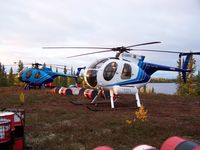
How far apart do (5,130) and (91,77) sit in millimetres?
10843

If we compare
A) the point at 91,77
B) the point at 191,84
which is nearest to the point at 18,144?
the point at 91,77

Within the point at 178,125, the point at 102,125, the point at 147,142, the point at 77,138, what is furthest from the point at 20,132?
the point at 178,125

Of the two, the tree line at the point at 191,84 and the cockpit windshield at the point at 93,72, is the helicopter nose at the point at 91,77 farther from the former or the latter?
the tree line at the point at 191,84

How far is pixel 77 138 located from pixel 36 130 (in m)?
1.88

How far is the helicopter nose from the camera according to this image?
16703 millimetres

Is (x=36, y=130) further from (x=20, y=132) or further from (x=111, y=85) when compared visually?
(x=111, y=85)

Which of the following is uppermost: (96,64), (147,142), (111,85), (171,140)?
(96,64)

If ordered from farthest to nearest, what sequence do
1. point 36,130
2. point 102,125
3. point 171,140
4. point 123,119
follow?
1. point 123,119
2. point 102,125
3. point 36,130
4. point 171,140

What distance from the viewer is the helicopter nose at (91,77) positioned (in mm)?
16703

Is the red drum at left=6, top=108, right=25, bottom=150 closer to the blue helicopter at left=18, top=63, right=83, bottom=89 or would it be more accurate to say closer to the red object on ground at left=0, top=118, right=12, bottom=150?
the red object on ground at left=0, top=118, right=12, bottom=150

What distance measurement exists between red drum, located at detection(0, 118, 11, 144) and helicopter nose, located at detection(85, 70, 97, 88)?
34.7 feet

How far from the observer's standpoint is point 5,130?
6.12 meters

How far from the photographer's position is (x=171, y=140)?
18.7 feet

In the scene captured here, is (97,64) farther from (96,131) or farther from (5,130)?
(5,130)
